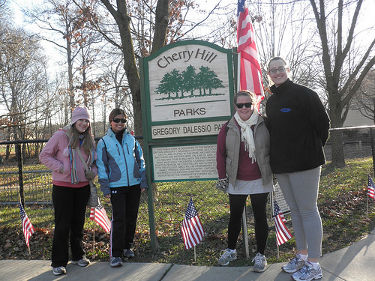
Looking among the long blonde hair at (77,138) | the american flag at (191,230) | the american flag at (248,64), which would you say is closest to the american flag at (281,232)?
the american flag at (191,230)

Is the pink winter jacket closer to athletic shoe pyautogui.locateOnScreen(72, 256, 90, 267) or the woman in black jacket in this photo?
athletic shoe pyautogui.locateOnScreen(72, 256, 90, 267)

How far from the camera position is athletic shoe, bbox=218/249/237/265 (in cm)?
356

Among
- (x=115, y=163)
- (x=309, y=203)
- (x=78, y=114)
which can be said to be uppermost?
(x=78, y=114)

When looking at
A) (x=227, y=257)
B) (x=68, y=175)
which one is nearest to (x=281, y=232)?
(x=227, y=257)

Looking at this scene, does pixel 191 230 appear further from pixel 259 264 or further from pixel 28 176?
pixel 28 176

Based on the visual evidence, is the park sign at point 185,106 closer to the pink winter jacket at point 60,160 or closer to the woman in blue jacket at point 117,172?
the woman in blue jacket at point 117,172

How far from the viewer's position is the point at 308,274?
9.96 ft

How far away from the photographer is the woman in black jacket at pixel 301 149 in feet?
9.86

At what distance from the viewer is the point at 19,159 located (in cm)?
543

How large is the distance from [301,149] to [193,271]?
1725mm

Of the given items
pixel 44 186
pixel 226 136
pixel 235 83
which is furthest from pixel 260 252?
pixel 44 186

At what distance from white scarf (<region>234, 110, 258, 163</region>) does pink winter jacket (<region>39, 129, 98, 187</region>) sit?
1.70 meters

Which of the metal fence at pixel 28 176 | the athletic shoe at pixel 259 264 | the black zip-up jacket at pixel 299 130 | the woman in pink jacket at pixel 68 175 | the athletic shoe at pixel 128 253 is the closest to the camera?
the black zip-up jacket at pixel 299 130

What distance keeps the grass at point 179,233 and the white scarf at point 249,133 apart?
1.33 m
